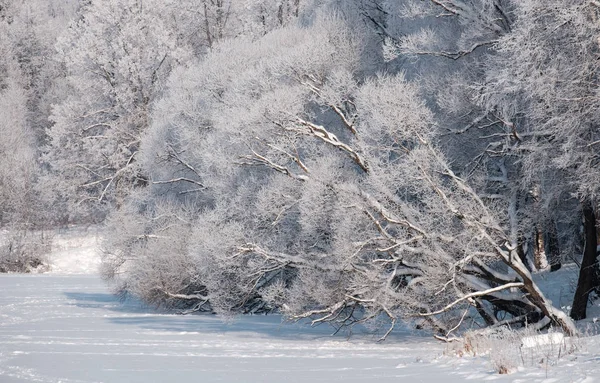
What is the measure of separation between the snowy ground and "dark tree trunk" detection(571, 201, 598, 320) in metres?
3.06

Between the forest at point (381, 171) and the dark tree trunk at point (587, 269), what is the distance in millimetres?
37

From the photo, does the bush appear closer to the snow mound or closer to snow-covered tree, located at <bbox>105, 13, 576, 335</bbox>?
the snow mound

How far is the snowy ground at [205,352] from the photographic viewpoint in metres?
11.2

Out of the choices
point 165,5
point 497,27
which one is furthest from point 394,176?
point 165,5

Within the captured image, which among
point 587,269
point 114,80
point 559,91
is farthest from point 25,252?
point 559,91

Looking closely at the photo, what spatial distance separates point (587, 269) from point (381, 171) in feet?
15.2

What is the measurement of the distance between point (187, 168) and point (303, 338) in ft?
33.4

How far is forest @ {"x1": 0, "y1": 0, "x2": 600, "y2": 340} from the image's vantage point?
16031 millimetres

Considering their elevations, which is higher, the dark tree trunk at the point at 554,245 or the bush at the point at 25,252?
the bush at the point at 25,252

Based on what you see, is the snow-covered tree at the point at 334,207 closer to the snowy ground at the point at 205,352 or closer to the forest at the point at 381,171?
the forest at the point at 381,171

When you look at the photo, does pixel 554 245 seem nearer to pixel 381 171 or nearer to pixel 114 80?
pixel 381 171

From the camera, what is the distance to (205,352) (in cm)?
1570

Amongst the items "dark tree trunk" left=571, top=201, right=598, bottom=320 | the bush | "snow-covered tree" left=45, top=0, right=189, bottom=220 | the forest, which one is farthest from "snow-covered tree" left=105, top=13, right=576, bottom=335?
the bush

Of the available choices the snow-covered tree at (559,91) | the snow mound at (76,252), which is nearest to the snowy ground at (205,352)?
the snow-covered tree at (559,91)
